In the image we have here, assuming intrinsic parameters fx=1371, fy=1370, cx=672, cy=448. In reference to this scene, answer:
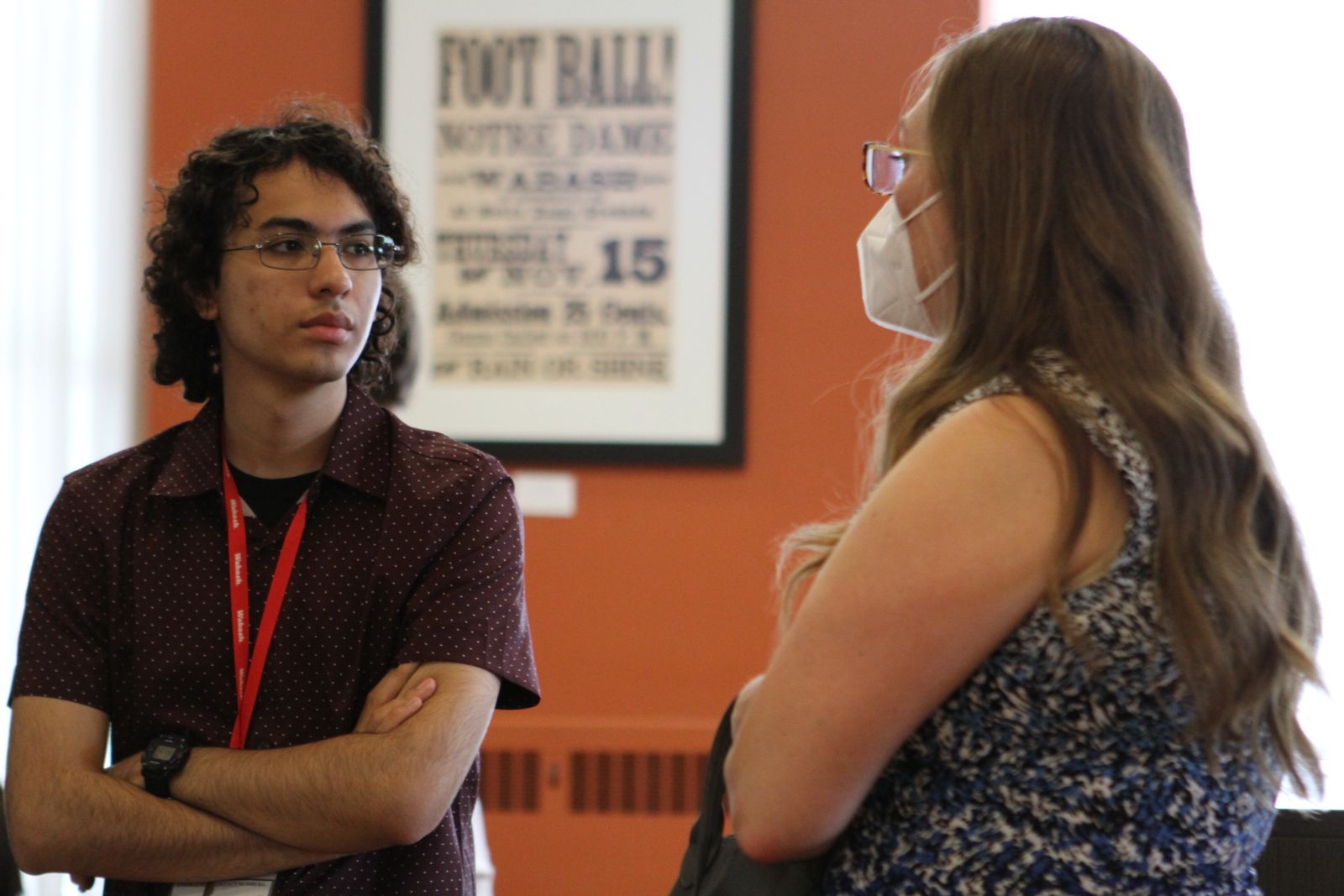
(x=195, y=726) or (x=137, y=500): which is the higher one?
(x=137, y=500)

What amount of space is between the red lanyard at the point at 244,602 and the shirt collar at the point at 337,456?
46 mm

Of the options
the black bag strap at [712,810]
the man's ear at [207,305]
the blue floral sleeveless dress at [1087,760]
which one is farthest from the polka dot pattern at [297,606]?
the blue floral sleeveless dress at [1087,760]

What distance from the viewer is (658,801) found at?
11.0 ft

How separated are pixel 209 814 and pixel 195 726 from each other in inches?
5.1

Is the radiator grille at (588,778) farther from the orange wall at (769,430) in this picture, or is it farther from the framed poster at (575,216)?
the framed poster at (575,216)

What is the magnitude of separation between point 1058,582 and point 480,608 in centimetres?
80

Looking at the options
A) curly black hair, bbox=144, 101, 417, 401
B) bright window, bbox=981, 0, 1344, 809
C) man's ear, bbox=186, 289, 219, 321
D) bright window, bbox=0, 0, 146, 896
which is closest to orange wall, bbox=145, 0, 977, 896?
bright window, bbox=981, 0, 1344, 809

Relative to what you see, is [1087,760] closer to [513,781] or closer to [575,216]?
[513,781]

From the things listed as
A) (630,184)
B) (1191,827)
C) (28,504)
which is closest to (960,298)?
(1191,827)

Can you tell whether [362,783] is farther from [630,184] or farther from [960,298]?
[630,184]

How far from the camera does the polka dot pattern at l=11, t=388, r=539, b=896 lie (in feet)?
5.41

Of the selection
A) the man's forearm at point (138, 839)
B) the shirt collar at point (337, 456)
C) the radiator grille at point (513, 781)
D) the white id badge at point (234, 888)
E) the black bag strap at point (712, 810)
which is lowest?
the radiator grille at point (513, 781)

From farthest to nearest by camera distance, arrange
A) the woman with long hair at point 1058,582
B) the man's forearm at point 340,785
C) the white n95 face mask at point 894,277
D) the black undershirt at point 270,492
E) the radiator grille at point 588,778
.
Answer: the radiator grille at point 588,778 → the black undershirt at point 270,492 → the man's forearm at point 340,785 → the white n95 face mask at point 894,277 → the woman with long hair at point 1058,582

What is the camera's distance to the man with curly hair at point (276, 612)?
1561 mm
